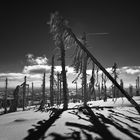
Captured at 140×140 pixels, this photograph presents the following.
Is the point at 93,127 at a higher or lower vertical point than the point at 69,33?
lower

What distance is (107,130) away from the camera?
25.7ft

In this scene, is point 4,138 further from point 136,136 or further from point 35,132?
point 136,136

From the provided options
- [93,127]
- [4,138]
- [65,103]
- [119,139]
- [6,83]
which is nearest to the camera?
[119,139]

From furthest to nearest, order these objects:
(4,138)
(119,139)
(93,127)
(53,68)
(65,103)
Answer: (53,68), (65,103), (93,127), (4,138), (119,139)

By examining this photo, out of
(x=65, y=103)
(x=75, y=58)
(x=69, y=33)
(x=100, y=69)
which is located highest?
(x=69, y=33)

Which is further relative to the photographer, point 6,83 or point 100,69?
point 6,83

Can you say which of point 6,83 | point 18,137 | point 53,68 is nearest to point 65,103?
point 18,137

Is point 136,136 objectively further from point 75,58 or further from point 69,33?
point 69,33

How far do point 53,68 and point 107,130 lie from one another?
34.8 m

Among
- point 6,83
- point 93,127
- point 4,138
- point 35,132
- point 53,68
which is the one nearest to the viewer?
point 4,138

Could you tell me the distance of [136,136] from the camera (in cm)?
690

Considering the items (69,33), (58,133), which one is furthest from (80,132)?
(69,33)

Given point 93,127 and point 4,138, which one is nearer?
point 4,138

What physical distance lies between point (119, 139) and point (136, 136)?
3.18 ft
